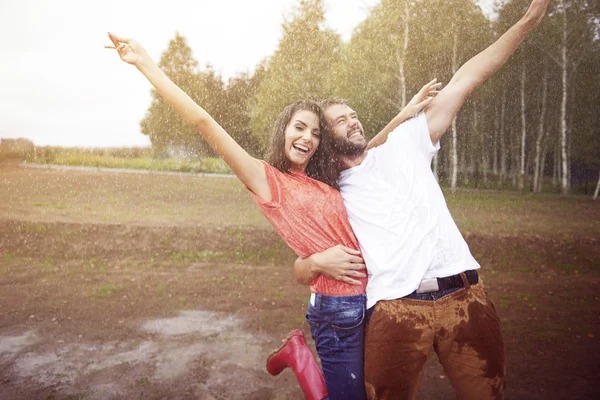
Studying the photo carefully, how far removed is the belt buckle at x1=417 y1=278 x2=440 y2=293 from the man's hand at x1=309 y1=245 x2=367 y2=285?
0.25m

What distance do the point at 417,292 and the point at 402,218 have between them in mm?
271

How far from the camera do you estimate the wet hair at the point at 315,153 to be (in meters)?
1.90

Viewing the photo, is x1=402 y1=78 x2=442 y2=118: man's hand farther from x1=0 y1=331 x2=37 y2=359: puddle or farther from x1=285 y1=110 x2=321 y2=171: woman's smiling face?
x1=0 y1=331 x2=37 y2=359: puddle

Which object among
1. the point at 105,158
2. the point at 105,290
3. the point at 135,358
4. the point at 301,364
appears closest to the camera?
the point at 301,364

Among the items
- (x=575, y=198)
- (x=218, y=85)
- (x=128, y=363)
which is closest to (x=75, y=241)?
(x=218, y=85)

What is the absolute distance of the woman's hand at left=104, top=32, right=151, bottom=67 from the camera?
5.59 ft

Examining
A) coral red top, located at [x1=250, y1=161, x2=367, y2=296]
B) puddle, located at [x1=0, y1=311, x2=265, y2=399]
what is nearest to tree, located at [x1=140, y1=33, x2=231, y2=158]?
puddle, located at [x1=0, y1=311, x2=265, y2=399]

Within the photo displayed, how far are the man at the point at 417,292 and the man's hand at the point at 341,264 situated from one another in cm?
2

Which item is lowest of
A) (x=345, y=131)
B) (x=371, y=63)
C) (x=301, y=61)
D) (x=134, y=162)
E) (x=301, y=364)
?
(x=301, y=364)

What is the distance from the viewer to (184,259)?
716cm

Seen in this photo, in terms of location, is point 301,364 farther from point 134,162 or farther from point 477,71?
point 134,162

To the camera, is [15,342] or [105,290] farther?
[105,290]

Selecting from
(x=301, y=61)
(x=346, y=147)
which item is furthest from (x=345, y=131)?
(x=301, y=61)

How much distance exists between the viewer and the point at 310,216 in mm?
1733
